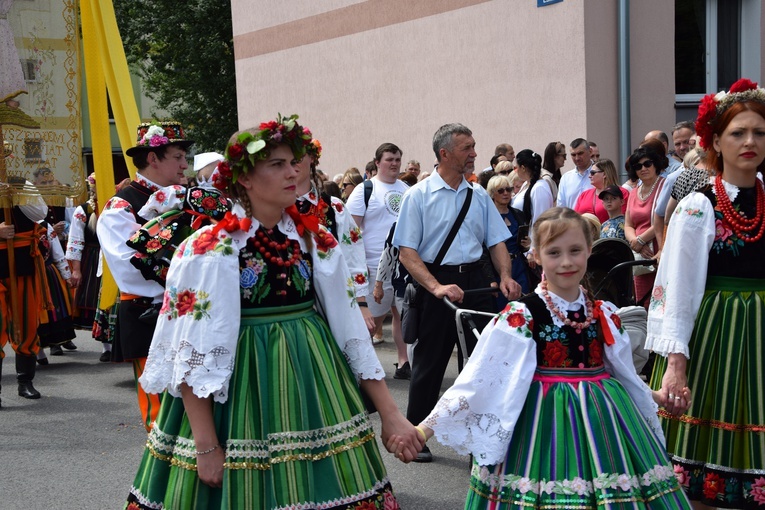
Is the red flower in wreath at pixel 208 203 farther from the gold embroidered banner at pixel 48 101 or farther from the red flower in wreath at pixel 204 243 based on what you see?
the gold embroidered banner at pixel 48 101

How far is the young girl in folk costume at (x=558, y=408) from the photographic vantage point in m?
3.45

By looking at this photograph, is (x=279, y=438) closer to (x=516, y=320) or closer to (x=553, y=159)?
(x=516, y=320)

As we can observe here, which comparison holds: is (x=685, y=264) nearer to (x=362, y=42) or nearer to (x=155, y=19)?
(x=362, y=42)

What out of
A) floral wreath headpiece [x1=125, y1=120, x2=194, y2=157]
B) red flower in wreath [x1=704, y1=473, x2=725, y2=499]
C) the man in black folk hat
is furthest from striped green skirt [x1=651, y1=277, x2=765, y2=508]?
floral wreath headpiece [x1=125, y1=120, x2=194, y2=157]

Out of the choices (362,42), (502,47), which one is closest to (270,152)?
(502,47)

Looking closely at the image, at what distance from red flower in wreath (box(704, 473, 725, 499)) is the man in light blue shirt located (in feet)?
6.39

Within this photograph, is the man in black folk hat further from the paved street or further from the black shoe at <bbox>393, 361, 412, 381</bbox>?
the black shoe at <bbox>393, 361, 412, 381</bbox>

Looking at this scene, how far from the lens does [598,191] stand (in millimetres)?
8945

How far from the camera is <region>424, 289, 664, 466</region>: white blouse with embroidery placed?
3.56m

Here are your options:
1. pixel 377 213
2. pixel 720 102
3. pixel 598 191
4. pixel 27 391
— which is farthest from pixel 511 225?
pixel 27 391

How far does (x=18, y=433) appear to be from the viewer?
7.28 meters

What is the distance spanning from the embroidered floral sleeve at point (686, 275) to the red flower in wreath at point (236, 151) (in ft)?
6.59

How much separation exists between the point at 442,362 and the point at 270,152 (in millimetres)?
2903

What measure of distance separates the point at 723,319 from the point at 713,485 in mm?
743
